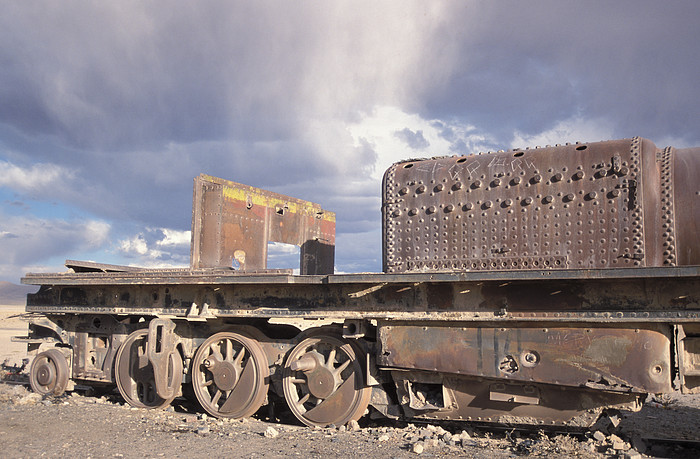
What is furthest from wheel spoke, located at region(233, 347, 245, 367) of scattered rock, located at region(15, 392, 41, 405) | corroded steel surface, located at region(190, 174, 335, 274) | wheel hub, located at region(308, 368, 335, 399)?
scattered rock, located at region(15, 392, 41, 405)

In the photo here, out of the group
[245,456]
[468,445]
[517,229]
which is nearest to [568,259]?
[517,229]

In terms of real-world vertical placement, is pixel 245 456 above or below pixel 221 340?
below

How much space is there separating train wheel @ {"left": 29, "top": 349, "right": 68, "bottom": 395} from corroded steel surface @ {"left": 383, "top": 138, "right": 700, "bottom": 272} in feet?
20.0

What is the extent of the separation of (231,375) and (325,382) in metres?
1.46

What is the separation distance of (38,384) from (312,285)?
564 centimetres

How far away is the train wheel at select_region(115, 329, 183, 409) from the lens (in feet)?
28.2

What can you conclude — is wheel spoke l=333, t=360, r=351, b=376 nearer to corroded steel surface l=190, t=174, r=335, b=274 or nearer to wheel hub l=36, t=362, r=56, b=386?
corroded steel surface l=190, t=174, r=335, b=274

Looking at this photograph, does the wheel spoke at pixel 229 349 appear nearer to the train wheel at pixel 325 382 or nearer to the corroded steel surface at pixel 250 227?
the train wheel at pixel 325 382

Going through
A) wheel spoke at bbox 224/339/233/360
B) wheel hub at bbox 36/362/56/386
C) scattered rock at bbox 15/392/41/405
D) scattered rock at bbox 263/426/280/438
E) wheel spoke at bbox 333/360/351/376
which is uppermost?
wheel spoke at bbox 224/339/233/360

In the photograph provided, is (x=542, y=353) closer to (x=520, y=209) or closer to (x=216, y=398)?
(x=520, y=209)

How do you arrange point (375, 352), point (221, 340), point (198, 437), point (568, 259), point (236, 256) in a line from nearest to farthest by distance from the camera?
1. point (568, 259)
2. point (198, 437)
3. point (375, 352)
4. point (221, 340)
5. point (236, 256)

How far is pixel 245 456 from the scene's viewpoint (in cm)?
583

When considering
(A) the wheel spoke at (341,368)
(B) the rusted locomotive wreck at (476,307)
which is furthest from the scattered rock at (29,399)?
(A) the wheel spoke at (341,368)

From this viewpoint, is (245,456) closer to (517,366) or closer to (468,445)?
(468,445)
